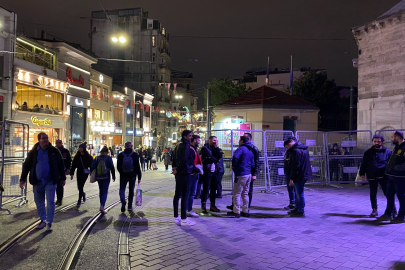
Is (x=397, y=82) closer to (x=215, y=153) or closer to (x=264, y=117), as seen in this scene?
(x=264, y=117)

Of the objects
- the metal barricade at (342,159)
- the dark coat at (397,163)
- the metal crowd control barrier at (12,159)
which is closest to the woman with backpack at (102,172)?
the metal crowd control barrier at (12,159)

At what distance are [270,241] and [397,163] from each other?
3326 millimetres

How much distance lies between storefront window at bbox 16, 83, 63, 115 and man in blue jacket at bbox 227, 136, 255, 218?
74.4ft

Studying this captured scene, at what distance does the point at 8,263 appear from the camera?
4.89 m

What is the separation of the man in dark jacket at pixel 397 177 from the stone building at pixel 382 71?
32.8 ft

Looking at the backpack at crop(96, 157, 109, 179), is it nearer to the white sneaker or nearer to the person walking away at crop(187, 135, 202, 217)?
the person walking away at crop(187, 135, 202, 217)

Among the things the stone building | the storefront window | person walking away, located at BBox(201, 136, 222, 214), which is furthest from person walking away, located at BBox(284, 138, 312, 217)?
the storefront window

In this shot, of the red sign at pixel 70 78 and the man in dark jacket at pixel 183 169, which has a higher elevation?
the red sign at pixel 70 78

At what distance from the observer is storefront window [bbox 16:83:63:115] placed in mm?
26339

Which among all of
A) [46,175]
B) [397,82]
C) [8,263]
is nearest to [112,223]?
[46,175]

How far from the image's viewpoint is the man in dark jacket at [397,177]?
7.27 metres

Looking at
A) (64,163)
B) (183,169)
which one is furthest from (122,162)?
(64,163)

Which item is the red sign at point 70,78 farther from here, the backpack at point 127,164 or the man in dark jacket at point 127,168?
the backpack at point 127,164

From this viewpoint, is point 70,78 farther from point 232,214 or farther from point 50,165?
point 232,214
